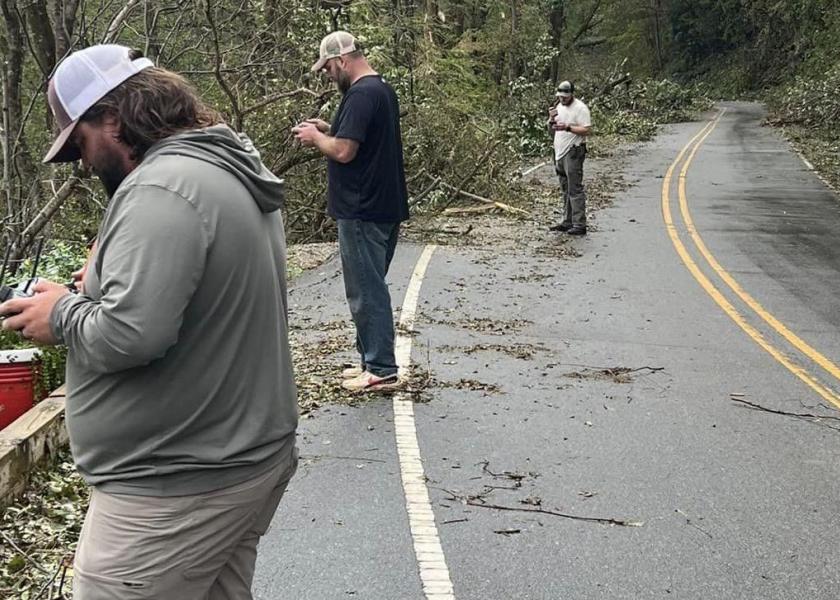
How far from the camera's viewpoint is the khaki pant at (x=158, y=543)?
217 cm

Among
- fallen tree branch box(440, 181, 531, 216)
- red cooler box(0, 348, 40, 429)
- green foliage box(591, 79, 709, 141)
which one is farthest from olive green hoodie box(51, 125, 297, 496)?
green foliage box(591, 79, 709, 141)

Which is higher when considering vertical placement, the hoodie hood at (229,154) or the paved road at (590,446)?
the hoodie hood at (229,154)

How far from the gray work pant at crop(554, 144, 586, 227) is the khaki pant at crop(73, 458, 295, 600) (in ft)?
36.9

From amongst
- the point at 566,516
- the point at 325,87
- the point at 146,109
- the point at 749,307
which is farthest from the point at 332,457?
the point at 325,87

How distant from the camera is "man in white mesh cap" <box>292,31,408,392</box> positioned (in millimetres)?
5539

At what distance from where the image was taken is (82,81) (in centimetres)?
215

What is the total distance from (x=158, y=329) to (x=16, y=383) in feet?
11.1

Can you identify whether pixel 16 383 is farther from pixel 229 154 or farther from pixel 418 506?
pixel 229 154

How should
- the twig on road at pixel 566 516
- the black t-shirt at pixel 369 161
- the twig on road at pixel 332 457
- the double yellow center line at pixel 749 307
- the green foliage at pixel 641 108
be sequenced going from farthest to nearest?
the green foliage at pixel 641 108 → the double yellow center line at pixel 749 307 → the black t-shirt at pixel 369 161 → the twig on road at pixel 332 457 → the twig on road at pixel 566 516

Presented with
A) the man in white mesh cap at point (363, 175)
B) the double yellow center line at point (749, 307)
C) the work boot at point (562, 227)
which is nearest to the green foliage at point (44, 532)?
the man in white mesh cap at point (363, 175)

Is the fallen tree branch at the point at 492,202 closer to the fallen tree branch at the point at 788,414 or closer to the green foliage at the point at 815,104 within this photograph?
the fallen tree branch at the point at 788,414

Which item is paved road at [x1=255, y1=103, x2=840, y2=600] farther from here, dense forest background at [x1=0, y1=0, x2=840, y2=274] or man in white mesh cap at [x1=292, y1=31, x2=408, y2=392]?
dense forest background at [x1=0, y1=0, x2=840, y2=274]

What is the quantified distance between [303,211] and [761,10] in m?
46.7

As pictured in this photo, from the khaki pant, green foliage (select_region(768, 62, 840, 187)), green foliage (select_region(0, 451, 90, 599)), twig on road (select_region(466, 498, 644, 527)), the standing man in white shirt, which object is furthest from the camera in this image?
green foliage (select_region(768, 62, 840, 187))
